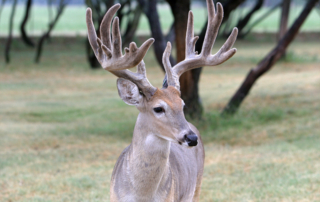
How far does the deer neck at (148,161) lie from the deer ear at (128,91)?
156 millimetres

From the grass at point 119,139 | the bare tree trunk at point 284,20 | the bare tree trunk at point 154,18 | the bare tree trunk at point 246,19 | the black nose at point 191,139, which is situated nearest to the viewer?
the black nose at point 191,139

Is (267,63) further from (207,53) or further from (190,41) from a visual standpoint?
(207,53)

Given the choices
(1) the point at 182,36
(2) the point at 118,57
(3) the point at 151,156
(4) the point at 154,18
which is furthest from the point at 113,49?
(4) the point at 154,18

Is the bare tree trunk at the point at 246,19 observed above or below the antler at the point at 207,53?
below

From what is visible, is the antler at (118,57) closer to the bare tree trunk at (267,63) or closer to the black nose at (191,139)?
the black nose at (191,139)

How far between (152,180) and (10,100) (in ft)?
31.0

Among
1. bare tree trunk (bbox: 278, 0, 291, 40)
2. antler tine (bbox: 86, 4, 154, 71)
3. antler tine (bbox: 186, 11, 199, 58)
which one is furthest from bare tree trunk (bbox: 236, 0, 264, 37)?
antler tine (bbox: 86, 4, 154, 71)

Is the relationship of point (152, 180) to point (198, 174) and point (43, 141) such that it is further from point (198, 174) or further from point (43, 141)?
point (43, 141)

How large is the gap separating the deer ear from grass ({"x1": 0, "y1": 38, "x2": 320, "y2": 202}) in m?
2.25

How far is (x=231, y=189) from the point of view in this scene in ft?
18.9

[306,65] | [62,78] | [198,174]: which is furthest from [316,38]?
[198,174]

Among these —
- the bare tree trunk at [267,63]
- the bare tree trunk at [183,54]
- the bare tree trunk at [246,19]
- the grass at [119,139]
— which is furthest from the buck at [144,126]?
the bare tree trunk at [246,19]

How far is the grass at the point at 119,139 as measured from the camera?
576 centimetres

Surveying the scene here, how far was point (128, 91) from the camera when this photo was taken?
11.6ft
